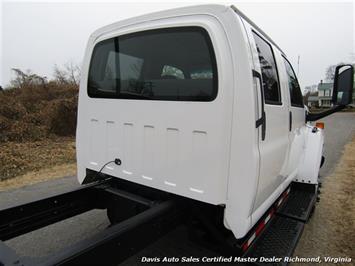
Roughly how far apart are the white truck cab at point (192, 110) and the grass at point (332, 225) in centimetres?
107

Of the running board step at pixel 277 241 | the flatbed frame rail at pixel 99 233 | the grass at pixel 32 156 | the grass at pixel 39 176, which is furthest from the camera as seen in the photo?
the grass at pixel 32 156

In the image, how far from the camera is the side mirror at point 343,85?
8.93 feet

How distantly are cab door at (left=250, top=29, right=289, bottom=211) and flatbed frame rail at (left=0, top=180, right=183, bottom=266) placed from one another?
2.47 feet

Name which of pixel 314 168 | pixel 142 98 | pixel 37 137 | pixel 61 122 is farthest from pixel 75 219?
pixel 61 122

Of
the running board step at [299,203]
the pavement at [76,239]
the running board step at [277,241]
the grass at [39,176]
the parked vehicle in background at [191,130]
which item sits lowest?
the grass at [39,176]

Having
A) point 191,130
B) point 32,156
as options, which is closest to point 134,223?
point 191,130

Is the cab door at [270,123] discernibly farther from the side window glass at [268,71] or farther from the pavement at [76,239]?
the pavement at [76,239]

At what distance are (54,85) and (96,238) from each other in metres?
14.9

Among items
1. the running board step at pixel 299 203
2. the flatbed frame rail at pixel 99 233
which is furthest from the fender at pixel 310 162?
the flatbed frame rail at pixel 99 233

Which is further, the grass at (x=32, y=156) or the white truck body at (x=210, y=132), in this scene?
the grass at (x=32, y=156)

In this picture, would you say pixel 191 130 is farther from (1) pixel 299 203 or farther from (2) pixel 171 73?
(1) pixel 299 203

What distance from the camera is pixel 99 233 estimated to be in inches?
55.2

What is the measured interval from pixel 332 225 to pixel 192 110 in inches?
122

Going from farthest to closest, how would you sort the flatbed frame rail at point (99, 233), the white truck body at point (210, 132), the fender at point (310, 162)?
the fender at point (310, 162)
the white truck body at point (210, 132)
the flatbed frame rail at point (99, 233)
